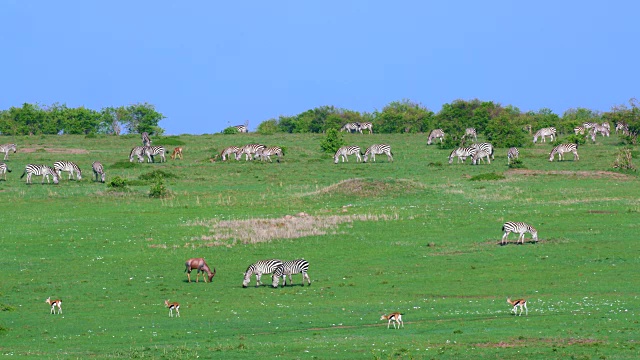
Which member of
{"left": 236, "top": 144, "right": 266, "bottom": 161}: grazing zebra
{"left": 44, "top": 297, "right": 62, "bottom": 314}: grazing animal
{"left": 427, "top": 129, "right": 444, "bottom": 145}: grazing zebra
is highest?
{"left": 427, "top": 129, "right": 444, "bottom": 145}: grazing zebra

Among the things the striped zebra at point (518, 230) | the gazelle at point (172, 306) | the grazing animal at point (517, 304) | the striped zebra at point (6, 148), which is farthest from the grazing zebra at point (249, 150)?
the grazing animal at point (517, 304)

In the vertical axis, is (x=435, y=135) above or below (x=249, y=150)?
above

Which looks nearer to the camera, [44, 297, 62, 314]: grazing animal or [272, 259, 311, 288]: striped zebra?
[44, 297, 62, 314]: grazing animal

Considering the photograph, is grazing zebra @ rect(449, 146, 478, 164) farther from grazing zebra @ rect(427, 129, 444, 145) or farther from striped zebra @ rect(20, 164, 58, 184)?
striped zebra @ rect(20, 164, 58, 184)

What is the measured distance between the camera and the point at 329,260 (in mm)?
35312

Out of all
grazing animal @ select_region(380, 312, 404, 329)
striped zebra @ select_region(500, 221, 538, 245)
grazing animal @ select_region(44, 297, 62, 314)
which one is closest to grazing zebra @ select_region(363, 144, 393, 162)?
striped zebra @ select_region(500, 221, 538, 245)

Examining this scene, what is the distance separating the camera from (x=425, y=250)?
36.5 meters

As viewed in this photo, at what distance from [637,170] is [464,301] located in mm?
34551

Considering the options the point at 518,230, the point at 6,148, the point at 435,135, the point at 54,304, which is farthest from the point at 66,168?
the point at 54,304

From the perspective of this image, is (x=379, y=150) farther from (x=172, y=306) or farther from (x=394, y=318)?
(x=394, y=318)

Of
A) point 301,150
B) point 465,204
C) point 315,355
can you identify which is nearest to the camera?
point 315,355

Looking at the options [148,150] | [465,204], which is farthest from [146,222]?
[148,150]

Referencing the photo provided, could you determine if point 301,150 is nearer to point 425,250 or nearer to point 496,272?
point 425,250

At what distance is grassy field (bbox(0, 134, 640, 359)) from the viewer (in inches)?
875
